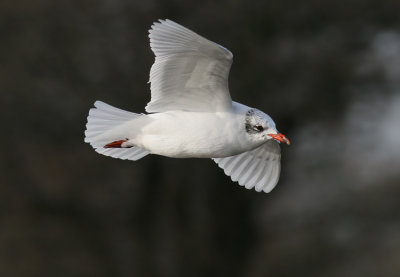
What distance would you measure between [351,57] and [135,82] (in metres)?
2.78

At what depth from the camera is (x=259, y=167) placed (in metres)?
6.50

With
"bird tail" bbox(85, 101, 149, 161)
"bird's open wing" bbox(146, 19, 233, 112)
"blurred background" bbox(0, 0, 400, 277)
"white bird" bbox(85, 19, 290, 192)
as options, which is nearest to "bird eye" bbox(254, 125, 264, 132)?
"white bird" bbox(85, 19, 290, 192)

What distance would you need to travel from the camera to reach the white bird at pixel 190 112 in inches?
214

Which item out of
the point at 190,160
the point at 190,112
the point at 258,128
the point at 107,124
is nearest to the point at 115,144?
the point at 107,124

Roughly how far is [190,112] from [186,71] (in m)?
0.27

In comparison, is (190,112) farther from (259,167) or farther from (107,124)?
(259,167)

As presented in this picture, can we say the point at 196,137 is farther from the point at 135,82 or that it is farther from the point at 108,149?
the point at 135,82

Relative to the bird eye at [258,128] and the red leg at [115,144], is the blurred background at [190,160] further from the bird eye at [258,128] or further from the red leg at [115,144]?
the bird eye at [258,128]

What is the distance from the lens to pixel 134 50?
12.0m

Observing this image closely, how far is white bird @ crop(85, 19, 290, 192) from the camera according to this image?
214 inches

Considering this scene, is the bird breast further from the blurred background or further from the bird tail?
the blurred background

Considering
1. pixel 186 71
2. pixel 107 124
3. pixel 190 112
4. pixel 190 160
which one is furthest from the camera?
pixel 190 160

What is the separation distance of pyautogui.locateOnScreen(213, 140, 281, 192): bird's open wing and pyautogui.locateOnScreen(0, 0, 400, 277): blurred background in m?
4.68

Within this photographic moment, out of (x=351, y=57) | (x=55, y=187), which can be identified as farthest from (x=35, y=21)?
(x=351, y=57)
